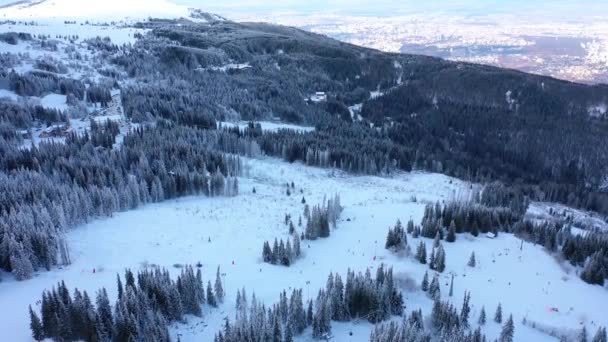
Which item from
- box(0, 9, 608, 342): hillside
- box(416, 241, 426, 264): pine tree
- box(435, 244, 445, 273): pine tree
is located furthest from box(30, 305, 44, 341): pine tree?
box(435, 244, 445, 273): pine tree

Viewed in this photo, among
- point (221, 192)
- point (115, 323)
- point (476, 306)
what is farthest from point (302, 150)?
point (115, 323)

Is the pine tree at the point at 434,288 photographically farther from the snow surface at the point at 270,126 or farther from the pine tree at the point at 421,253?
the snow surface at the point at 270,126

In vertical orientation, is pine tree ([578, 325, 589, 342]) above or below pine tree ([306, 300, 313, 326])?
below

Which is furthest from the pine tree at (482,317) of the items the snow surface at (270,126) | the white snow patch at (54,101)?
the white snow patch at (54,101)

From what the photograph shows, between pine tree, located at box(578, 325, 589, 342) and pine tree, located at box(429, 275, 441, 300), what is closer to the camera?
pine tree, located at box(578, 325, 589, 342)

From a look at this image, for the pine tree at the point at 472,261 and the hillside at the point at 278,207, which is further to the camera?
the pine tree at the point at 472,261

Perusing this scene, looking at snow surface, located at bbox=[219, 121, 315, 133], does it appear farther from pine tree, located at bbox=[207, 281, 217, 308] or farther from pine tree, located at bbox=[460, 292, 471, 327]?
pine tree, located at bbox=[460, 292, 471, 327]

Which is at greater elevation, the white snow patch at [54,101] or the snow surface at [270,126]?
the white snow patch at [54,101]

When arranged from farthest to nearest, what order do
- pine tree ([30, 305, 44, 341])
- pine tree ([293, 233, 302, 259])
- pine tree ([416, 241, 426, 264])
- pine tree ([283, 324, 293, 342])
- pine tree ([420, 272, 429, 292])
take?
pine tree ([416, 241, 426, 264])
pine tree ([293, 233, 302, 259])
pine tree ([420, 272, 429, 292])
pine tree ([283, 324, 293, 342])
pine tree ([30, 305, 44, 341])

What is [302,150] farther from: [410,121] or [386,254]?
[410,121]

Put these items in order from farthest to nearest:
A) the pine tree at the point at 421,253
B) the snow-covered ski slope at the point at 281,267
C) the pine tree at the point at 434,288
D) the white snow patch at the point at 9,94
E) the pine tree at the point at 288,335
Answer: the white snow patch at the point at 9,94
the pine tree at the point at 421,253
the pine tree at the point at 434,288
the snow-covered ski slope at the point at 281,267
the pine tree at the point at 288,335
